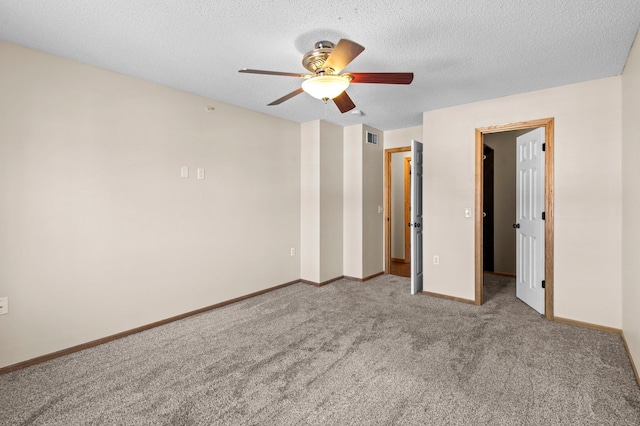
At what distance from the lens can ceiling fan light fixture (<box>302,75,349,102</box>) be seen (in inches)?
78.7

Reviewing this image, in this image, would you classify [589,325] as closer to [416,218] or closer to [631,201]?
[631,201]

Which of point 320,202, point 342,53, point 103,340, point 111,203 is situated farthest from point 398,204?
point 103,340

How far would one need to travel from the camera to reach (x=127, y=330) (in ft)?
9.70

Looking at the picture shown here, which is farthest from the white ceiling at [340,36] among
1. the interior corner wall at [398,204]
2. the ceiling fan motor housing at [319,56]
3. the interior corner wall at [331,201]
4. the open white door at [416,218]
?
A: the interior corner wall at [398,204]

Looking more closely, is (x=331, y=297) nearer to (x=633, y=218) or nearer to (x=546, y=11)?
(x=633, y=218)

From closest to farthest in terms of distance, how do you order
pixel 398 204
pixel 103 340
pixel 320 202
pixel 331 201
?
pixel 103 340 < pixel 320 202 < pixel 331 201 < pixel 398 204

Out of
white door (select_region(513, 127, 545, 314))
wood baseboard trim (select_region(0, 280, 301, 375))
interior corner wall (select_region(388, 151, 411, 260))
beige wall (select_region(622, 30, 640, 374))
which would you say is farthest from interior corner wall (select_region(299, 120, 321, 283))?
beige wall (select_region(622, 30, 640, 374))

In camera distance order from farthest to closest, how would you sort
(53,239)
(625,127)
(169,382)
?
1. (625,127)
2. (53,239)
3. (169,382)

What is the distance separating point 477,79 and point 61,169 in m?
3.71

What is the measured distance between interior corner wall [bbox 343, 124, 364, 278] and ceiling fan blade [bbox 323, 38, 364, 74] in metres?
2.87

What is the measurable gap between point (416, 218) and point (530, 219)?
1.29 metres

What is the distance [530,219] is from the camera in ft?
12.0

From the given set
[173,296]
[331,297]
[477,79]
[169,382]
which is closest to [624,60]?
[477,79]

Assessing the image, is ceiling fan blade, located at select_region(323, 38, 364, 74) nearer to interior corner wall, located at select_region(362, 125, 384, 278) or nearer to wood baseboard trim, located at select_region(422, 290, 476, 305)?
interior corner wall, located at select_region(362, 125, 384, 278)
